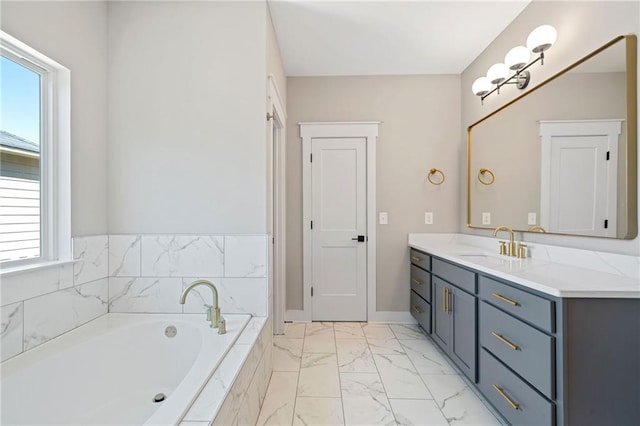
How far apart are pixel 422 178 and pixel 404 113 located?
701 mm

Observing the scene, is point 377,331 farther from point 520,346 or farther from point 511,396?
point 520,346

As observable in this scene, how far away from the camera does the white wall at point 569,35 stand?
4.59ft


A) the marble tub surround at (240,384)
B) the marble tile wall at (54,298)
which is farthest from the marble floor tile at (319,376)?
the marble tile wall at (54,298)

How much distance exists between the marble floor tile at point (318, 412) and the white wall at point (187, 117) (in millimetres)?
1077

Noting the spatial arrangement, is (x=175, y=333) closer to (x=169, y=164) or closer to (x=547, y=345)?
(x=169, y=164)

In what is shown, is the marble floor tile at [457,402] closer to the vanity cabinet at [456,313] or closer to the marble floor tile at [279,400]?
the vanity cabinet at [456,313]

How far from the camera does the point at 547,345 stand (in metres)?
1.19

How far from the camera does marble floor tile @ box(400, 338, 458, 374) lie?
2.11 meters

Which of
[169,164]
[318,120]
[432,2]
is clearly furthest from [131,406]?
[432,2]

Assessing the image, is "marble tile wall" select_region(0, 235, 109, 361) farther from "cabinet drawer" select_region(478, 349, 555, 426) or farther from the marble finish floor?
"cabinet drawer" select_region(478, 349, 555, 426)

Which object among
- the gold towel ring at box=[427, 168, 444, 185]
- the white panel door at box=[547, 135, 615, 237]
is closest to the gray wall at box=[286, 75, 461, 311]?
the gold towel ring at box=[427, 168, 444, 185]

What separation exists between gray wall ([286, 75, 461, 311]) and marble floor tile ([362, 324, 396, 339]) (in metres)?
0.19

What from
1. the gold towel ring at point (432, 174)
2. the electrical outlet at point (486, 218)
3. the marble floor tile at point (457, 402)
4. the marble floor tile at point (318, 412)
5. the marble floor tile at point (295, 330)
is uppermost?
the gold towel ring at point (432, 174)

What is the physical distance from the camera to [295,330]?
2809 millimetres
